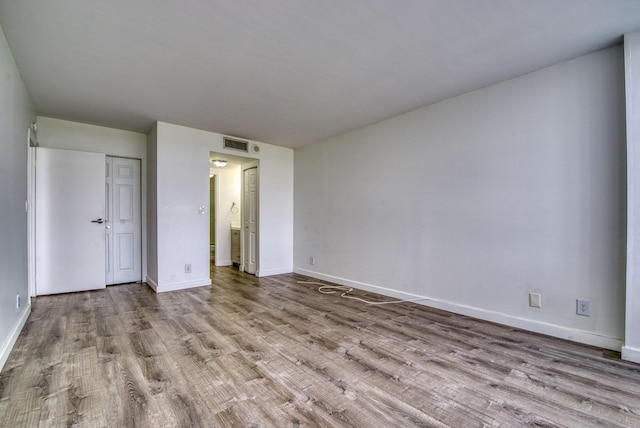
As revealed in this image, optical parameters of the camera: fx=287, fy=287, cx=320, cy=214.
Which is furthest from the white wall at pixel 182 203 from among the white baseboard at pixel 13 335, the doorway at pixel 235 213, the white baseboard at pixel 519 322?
the white baseboard at pixel 519 322

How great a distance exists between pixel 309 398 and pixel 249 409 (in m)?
0.34

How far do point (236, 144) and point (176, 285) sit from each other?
2.44 meters

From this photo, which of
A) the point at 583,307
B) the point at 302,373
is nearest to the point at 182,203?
the point at 302,373

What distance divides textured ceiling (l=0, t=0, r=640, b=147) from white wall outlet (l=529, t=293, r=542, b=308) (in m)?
2.09

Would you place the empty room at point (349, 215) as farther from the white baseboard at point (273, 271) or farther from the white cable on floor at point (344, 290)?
the white baseboard at point (273, 271)

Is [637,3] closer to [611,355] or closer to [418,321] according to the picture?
[611,355]

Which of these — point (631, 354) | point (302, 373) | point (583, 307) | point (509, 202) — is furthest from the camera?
point (509, 202)

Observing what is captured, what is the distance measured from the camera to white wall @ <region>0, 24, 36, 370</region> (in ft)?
6.96

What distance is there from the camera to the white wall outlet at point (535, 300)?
8.64 feet

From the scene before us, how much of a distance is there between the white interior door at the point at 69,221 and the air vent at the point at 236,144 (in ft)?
5.84

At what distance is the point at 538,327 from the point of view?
2.62 metres

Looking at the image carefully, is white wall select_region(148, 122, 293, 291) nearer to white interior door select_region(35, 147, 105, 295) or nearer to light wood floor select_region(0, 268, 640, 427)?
white interior door select_region(35, 147, 105, 295)

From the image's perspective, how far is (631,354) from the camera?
2100mm

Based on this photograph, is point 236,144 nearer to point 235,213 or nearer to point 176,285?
point 235,213
